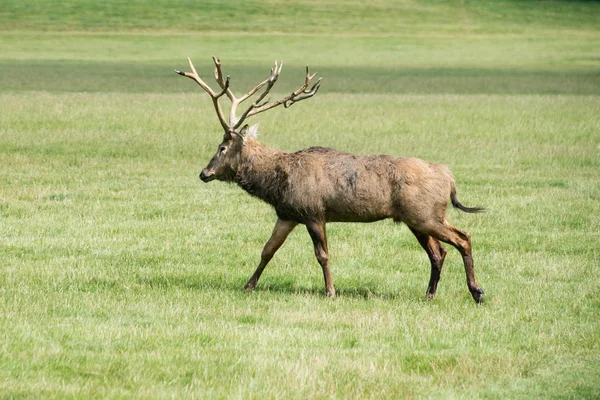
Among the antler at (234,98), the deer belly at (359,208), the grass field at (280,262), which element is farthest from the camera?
the antler at (234,98)

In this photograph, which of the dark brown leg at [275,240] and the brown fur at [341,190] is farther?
the dark brown leg at [275,240]

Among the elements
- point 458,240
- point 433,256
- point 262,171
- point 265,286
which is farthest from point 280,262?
point 458,240

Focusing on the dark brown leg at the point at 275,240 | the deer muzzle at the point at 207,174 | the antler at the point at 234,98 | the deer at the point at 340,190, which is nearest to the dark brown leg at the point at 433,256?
the deer at the point at 340,190

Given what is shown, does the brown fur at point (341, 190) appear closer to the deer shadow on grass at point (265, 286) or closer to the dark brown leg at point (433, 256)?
the dark brown leg at point (433, 256)

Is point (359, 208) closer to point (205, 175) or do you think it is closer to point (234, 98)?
point (205, 175)

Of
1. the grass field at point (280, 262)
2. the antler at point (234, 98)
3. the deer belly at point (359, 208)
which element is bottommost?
the grass field at point (280, 262)

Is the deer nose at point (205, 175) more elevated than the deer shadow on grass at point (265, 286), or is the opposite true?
the deer nose at point (205, 175)

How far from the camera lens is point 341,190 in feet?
35.1

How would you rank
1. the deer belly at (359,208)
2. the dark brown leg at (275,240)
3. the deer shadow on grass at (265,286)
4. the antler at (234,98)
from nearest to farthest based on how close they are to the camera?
the deer belly at (359,208), the deer shadow on grass at (265,286), the dark brown leg at (275,240), the antler at (234,98)

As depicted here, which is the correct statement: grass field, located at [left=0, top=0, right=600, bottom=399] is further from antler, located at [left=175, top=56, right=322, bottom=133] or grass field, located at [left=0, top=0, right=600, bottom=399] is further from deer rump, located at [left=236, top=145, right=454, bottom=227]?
Answer: antler, located at [left=175, top=56, right=322, bottom=133]

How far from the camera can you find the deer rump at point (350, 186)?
10484 millimetres

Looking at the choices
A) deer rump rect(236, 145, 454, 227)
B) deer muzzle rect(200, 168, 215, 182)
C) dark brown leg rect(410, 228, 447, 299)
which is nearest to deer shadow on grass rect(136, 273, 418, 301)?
dark brown leg rect(410, 228, 447, 299)

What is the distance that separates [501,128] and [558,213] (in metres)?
11.6

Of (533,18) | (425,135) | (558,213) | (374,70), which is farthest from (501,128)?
(533,18)
